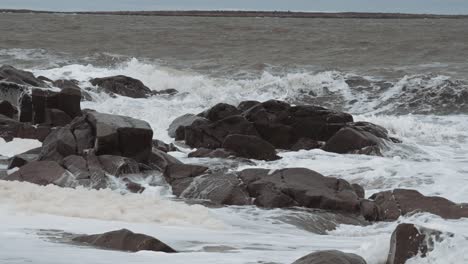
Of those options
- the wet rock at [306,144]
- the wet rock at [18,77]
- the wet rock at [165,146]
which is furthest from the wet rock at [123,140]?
the wet rock at [18,77]

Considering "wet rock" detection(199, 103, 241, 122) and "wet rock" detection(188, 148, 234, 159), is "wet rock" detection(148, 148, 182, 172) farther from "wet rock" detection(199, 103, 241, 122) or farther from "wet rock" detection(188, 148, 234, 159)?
"wet rock" detection(199, 103, 241, 122)

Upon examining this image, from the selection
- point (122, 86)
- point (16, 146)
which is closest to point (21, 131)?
point (16, 146)

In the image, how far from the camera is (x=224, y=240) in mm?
7164

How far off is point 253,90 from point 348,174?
1210 centimetres

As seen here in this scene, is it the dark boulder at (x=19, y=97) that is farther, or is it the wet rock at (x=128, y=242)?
the dark boulder at (x=19, y=97)

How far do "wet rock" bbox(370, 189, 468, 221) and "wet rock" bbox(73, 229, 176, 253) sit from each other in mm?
3779

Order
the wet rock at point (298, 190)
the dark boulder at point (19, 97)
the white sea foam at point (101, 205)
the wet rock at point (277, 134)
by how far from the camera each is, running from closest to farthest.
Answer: the white sea foam at point (101, 205) → the wet rock at point (298, 190) → the wet rock at point (277, 134) → the dark boulder at point (19, 97)

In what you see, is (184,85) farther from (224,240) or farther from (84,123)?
(224,240)

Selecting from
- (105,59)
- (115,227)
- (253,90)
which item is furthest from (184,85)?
(115,227)

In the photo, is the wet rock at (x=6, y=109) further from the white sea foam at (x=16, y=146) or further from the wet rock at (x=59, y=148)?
the wet rock at (x=59, y=148)

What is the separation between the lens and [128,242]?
625cm

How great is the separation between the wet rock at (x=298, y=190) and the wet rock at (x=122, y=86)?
1108 centimetres

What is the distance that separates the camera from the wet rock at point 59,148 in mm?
11180

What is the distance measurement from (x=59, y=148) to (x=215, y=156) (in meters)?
2.74
